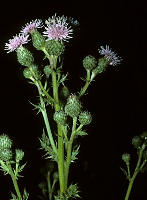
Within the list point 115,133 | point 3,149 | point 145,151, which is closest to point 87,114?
point 3,149

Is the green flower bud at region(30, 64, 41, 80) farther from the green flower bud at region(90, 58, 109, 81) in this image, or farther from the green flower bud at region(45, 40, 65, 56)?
the green flower bud at region(90, 58, 109, 81)

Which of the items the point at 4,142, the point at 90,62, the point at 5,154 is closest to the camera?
the point at 5,154

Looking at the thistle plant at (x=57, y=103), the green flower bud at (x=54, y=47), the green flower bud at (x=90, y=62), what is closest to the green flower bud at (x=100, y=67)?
the green flower bud at (x=90, y=62)

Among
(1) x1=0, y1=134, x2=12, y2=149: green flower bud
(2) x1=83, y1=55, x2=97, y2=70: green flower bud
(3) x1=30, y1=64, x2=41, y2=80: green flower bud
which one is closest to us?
(1) x1=0, y1=134, x2=12, y2=149: green flower bud

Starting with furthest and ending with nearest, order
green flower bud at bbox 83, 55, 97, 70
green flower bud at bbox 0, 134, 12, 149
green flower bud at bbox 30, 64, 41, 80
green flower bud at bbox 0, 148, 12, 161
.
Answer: green flower bud at bbox 83, 55, 97, 70, green flower bud at bbox 30, 64, 41, 80, green flower bud at bbox 0, 134, 12, 149, green flower bud at bbox 0, 148, 12, 161

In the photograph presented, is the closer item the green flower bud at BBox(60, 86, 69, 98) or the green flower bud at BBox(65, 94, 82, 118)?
the green flower bud at BBox(65, 94, 82, 118)

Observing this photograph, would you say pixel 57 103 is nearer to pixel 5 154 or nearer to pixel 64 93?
pixel 64 93

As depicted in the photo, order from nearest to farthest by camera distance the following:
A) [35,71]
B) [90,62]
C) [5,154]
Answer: [5,154]
[35,71]
[90,62]

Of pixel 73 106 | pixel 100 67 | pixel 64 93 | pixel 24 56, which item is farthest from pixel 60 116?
pixel 100 67

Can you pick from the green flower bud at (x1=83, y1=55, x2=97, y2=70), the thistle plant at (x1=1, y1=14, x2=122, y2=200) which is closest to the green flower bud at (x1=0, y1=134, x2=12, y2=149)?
the thistle plant at (x1=1, y1=14, x2=122, y2=200)

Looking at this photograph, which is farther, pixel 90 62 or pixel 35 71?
pixel 90 62
